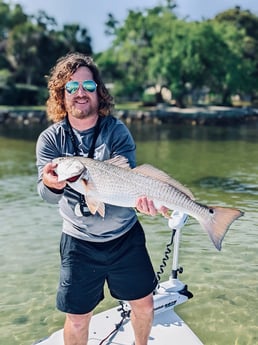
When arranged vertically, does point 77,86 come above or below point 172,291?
above

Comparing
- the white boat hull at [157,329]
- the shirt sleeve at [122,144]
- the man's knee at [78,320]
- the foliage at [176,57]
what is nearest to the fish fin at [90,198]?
the shirt sleeve at [122,144]

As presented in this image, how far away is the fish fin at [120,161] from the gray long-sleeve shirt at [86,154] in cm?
9

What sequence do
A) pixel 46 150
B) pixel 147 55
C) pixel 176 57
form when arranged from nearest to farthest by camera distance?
pixel 46 150
pixel 176 57
pixel 147 55

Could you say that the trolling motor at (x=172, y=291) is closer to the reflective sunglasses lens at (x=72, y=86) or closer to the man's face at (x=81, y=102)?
the man's face at (x=81, y=102)

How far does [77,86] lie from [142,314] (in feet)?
6.07

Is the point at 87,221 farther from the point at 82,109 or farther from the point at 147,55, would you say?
the point at 147,55

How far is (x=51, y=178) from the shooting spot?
127 inches

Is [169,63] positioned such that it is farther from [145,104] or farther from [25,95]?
[25,95]

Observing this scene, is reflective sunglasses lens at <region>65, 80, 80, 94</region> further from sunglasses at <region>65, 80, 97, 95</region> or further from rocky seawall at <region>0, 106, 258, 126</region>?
rocky seawall at <region>0, 106, 258, 126</region>

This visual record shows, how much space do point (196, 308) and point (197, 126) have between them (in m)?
35.0

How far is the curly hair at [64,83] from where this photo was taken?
3.61 meters

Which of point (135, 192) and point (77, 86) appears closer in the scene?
point (135, 192)

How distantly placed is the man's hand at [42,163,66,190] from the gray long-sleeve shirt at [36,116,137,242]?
198 millimetres

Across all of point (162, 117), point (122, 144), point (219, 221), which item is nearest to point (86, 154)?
point (122, 144)
